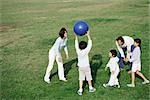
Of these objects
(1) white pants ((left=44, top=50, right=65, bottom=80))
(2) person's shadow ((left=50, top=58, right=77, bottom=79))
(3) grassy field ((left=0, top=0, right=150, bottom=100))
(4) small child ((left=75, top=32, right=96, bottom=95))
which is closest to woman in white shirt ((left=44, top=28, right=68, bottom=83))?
(1) white pants ((left=44, top=50, right=65, bottom=80))

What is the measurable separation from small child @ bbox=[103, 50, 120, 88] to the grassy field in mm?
273

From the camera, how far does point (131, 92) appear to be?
32.2 ft

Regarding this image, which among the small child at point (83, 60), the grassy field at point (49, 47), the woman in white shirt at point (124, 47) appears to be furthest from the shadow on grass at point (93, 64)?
the small child at point (83, 60)

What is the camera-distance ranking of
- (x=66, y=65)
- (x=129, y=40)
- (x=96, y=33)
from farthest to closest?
(x=96, y=33) → (x=66, y=65) → (x=129, y=40)

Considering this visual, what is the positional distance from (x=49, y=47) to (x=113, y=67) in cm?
643

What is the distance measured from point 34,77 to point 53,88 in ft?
4.75

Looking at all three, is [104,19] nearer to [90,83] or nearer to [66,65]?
[66,65]

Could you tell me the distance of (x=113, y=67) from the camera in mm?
10133

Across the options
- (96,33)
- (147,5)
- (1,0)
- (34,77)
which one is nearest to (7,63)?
(34,77)

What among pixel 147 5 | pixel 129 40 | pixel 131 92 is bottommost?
pixel 131 92

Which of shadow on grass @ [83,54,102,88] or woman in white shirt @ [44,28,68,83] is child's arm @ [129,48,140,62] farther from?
woman in white shirt @ [44,28,68,83]

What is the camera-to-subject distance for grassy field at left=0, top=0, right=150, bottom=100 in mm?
10016

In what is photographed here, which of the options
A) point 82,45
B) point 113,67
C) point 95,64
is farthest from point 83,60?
point 95,64

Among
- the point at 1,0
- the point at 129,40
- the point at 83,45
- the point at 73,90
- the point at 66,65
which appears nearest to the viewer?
the point at 83,45
